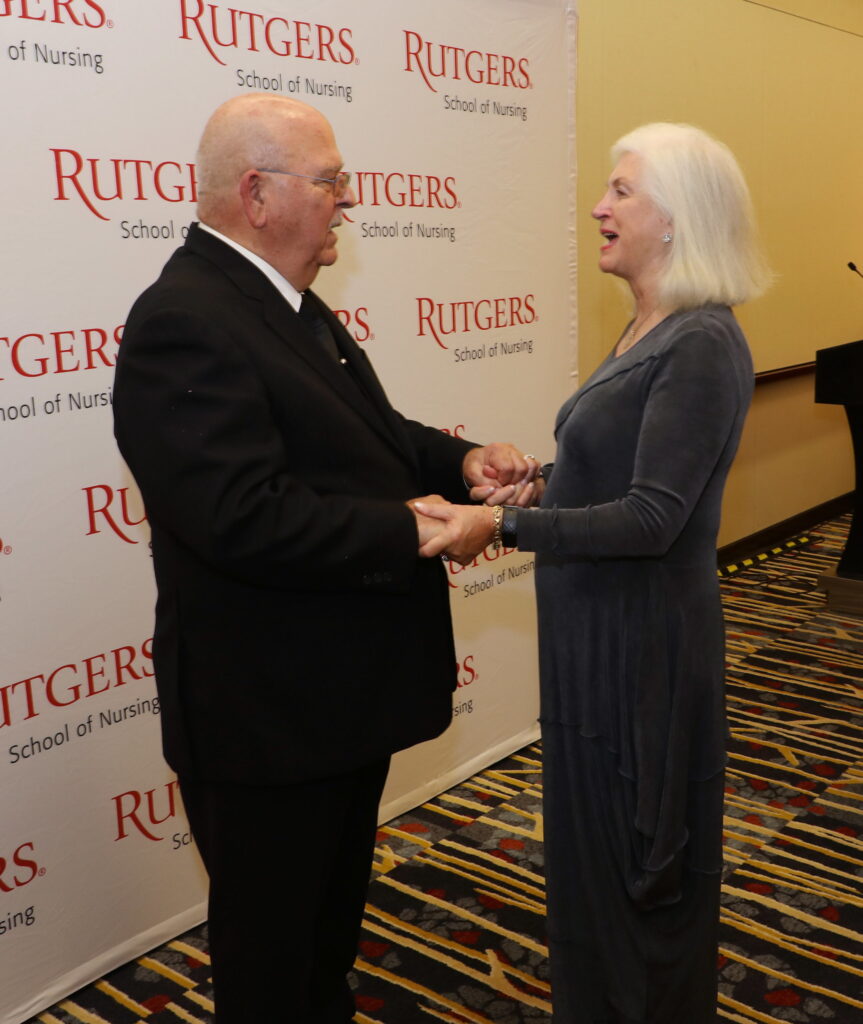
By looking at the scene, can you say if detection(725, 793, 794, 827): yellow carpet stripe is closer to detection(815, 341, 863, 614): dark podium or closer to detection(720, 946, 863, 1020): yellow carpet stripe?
detection(720, 946, 863, 1020): yellow carpet stripe

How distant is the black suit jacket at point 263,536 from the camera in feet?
5.37

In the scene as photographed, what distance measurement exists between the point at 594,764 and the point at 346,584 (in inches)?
24.9

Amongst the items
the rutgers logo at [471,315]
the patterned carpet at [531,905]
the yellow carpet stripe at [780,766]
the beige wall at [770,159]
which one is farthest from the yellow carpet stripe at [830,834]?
the beige wall at [770,159]

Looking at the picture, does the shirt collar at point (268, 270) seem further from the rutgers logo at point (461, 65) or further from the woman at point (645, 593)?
the rutgers logo at point (461, 65)

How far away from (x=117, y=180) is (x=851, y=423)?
14.1 feet

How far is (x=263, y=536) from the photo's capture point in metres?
1.64

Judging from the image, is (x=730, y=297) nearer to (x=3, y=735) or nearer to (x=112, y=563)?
(x=112, y=563)

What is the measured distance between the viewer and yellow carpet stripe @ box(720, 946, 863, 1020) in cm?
241

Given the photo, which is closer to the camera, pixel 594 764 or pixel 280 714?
pixel 280 714

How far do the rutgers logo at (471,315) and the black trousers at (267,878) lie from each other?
1638mm

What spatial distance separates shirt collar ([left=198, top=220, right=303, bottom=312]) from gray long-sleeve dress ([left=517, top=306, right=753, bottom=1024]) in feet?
1.80

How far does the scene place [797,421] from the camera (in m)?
6.88

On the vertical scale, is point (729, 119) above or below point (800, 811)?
above

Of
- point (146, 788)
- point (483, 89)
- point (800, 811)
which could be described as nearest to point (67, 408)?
point (146, 788)
